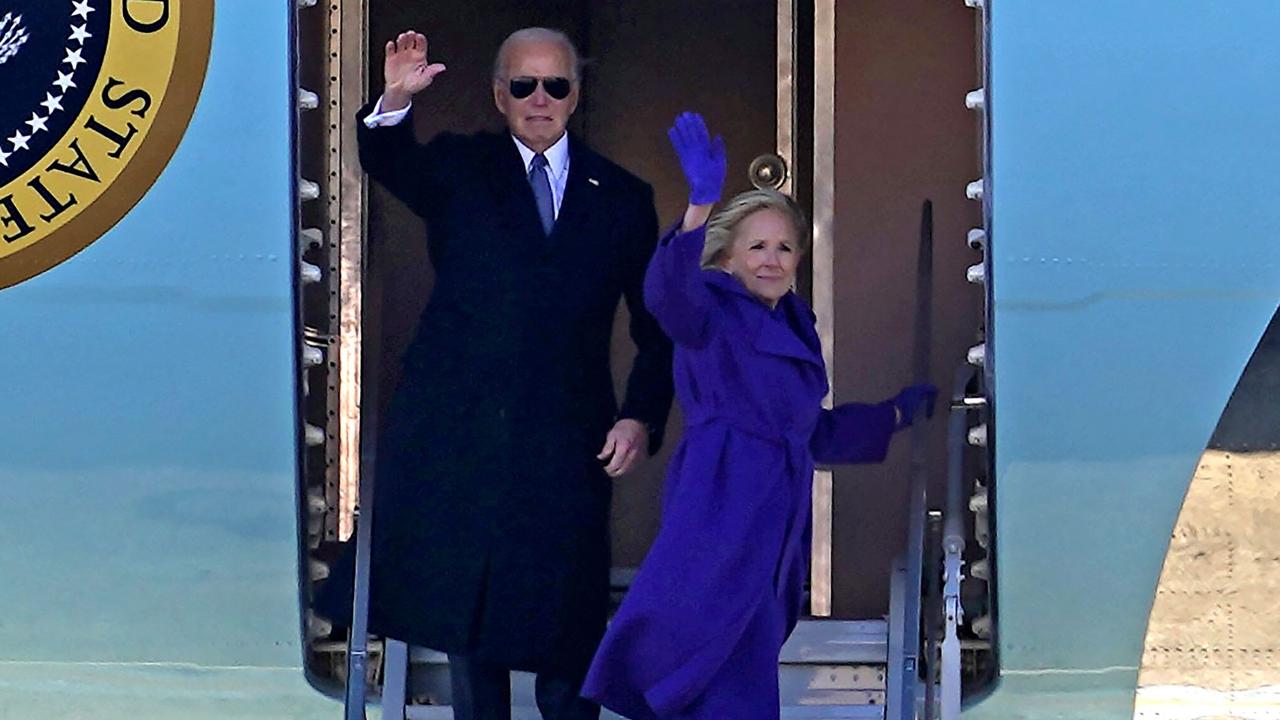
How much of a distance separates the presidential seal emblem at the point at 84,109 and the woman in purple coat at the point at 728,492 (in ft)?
→ 2.76

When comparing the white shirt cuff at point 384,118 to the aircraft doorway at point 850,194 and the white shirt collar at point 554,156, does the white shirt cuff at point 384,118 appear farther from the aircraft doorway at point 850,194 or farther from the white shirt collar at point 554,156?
the aircraft doorway at point 850,194

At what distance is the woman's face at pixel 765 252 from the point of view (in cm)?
331

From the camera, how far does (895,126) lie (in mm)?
4219

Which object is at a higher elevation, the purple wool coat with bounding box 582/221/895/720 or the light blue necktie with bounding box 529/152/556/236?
the light blue necktie with bounding box 529/152/556/236

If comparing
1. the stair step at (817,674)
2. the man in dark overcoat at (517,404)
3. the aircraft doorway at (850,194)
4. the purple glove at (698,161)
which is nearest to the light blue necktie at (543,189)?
the man in dark overcoat at (517,404)

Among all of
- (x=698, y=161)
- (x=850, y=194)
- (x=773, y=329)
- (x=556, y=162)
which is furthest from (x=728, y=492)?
(x=850, y=194)

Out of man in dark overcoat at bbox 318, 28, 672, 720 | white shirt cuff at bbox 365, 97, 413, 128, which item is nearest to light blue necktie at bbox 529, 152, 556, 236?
man in dark overcoat at bbox 318, 28, 672, 720

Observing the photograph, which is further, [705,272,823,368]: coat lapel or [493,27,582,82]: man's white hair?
[493,27,582,82]: man's white hair

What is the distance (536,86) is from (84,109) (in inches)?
29.5

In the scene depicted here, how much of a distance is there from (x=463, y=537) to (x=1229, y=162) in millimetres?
1420

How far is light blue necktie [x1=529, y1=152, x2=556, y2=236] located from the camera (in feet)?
11.4

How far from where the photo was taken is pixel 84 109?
3.27 metres

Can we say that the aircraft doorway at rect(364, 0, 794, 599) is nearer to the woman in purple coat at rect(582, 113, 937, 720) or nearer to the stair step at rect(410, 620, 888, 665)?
the stair step at rect(410, 620, 888, 665)

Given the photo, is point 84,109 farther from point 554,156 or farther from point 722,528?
point 722,528
